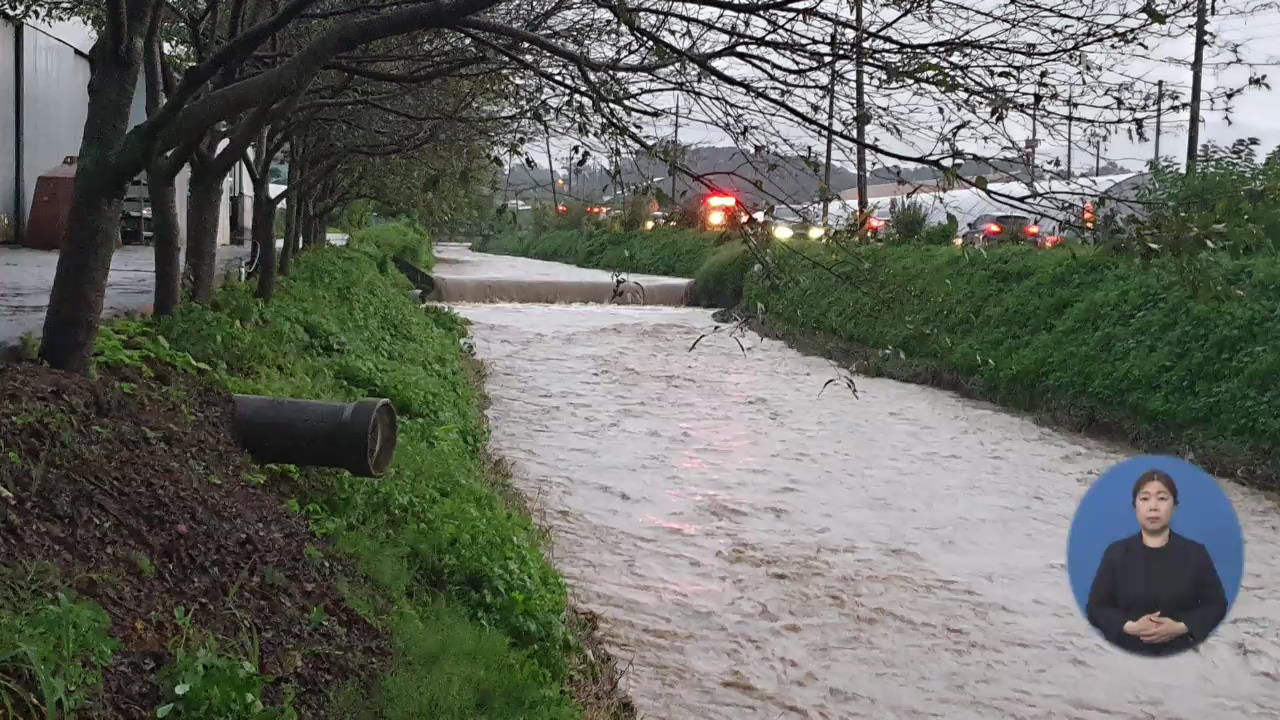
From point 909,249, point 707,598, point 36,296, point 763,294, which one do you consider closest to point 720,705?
point 707,598

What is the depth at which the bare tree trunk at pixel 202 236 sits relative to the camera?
26.1ft

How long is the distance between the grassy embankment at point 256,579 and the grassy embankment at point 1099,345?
142 inches

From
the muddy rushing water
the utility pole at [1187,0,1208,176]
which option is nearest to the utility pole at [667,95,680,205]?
the utility pole at [1187,0,1208,176]

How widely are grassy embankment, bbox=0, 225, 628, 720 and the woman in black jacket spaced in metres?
2.35

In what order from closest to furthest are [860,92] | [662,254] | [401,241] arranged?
1. [860,92]
2. [401,241]
3. [662,254]

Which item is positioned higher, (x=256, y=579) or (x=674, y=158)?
(x=674, y=158)

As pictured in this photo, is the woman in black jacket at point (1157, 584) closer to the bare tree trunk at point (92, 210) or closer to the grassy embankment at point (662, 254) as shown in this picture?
the bare tree trunk at point (92, 210)

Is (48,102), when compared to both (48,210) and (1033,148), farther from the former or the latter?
(1033,148)

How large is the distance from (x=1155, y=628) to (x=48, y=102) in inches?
627

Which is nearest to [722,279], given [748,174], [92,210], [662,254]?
[662,254]

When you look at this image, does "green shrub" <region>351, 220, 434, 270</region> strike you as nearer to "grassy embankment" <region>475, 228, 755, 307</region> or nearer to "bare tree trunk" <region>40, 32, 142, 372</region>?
"grassy embankment" <region>475, 228, 755, 307</region>

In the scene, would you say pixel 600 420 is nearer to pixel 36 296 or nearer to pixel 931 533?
pixel 931 533

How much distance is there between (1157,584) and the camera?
7.38ft

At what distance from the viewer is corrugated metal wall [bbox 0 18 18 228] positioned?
44.3ft
